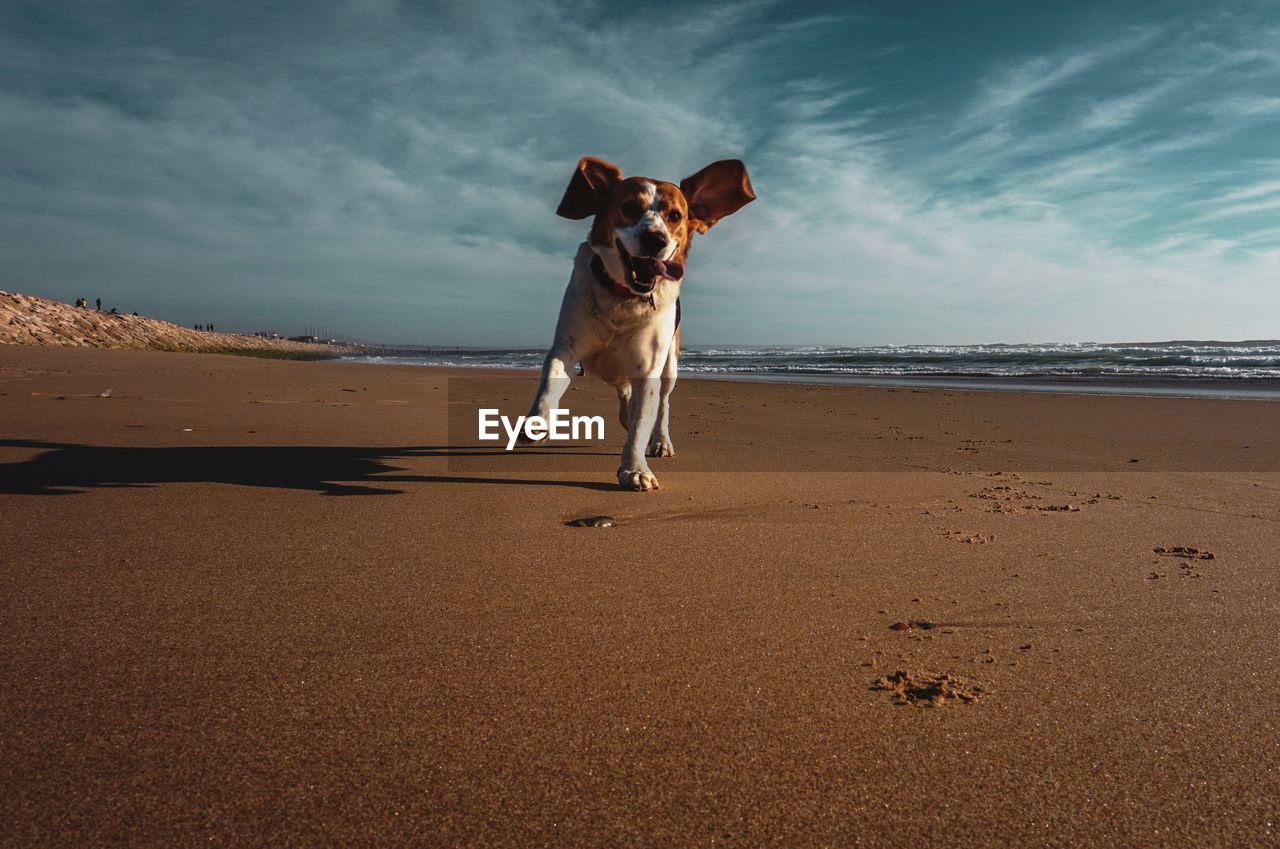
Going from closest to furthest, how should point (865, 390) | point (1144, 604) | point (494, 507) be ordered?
point (1144, 604), point (494, 507), point (865, 390)

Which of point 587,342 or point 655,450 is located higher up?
point 587,342

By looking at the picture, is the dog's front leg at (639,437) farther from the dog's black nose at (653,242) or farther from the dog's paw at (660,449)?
the dog's paw at (660,449)

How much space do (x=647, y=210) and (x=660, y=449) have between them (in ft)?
5.82

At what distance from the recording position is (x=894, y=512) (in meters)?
3.02

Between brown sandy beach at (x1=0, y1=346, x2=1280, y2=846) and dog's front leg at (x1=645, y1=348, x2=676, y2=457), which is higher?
dog's front leg at (x1=645, y1=348, x2=676, y2=457)

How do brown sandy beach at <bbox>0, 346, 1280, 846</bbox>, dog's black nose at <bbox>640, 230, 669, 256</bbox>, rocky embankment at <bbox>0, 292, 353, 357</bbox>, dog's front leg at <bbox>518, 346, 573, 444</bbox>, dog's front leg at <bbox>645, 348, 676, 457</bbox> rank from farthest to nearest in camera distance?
rocky embankment at <bbox>0, 292, 353, 357</bbox> → dog's front leg at <bbox>645, 348, 676, 457</bbox> → dog's front leg at <bbox>518, 346, 573, 444</bbox> → dog's black nose at <bbox>640, 230, 669, 256</bbox> → brown sandy beach at <bbox>0, 346, 1280, 846</bbox>

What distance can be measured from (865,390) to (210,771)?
42.0 feet

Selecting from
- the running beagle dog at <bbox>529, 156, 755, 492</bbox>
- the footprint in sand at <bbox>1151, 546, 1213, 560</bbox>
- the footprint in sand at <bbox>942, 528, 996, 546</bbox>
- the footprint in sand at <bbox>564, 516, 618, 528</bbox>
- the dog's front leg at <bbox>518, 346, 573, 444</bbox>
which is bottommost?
the footprint in sand at <bbox>564, 516, 618, 528</bbox>

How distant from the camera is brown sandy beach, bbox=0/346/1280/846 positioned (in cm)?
100

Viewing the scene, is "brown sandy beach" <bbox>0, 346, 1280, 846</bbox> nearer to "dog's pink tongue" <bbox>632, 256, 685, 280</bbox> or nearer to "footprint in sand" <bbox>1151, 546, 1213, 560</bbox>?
"footprint in sand" <bbox>1151, 546, 1213, 560</bbox>

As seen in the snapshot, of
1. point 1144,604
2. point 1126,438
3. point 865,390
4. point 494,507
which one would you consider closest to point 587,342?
point 494,507

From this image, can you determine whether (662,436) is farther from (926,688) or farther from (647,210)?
(926,688)

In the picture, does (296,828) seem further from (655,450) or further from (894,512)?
(655,450)

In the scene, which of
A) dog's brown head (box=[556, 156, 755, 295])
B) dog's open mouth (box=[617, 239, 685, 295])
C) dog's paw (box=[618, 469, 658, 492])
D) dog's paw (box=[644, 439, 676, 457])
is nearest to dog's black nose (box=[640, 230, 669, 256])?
dog's brown head (box=[556, 156, 755, 295])
